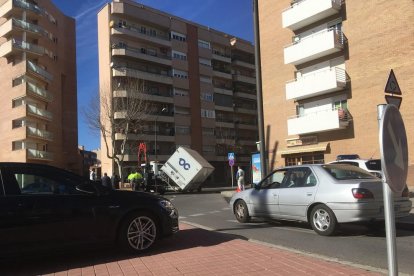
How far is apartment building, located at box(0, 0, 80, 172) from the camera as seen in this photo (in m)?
54.2

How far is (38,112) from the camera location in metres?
55.2

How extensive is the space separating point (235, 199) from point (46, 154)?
48602 millimetres

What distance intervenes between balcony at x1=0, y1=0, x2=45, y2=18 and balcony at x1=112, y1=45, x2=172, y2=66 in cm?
1035

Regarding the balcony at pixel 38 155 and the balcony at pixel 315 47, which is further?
the balcony at pixel 38 155

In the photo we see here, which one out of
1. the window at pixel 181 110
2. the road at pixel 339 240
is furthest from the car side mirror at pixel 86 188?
the window at pixel 181 110

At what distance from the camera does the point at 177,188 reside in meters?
33.4

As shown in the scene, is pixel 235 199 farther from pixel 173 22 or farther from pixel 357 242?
pixel 173 22

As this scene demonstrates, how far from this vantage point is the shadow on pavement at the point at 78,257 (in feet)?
21.0

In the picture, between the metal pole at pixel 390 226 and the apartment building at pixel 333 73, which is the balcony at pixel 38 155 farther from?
the metal pole at pixel 390 226

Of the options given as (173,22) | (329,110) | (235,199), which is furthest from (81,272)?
(173,22)

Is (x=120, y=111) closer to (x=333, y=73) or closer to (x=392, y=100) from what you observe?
(x=333, y=73)

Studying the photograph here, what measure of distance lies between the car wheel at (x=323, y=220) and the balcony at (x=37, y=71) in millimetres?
51399

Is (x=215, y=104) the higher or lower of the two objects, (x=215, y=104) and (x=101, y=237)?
the higher

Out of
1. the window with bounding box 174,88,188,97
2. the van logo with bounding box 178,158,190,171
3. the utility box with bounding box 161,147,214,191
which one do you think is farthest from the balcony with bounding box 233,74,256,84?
the van logo with bounding box 178,158,190,171
